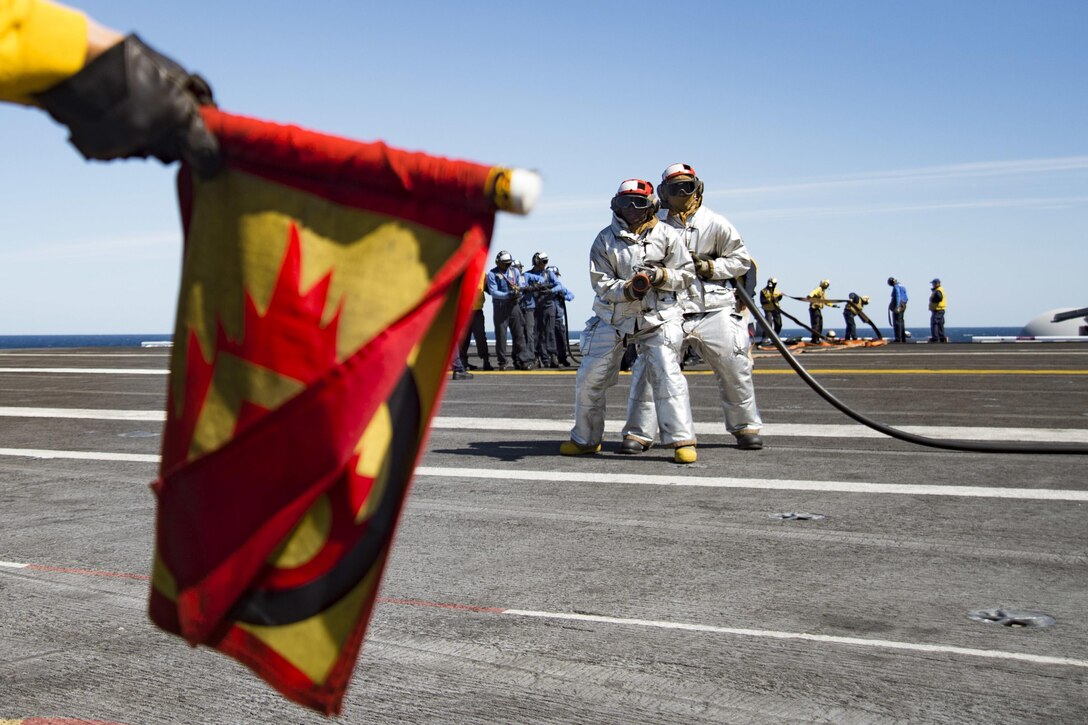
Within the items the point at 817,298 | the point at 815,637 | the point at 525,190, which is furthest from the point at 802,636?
the point at 817,298

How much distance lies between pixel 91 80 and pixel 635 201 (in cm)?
775

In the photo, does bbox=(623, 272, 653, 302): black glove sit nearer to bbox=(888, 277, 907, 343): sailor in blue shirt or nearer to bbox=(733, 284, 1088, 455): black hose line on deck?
bbox=(733, 284, 1088, 455): black hose line on deck

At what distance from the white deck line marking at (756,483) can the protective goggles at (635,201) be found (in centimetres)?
217

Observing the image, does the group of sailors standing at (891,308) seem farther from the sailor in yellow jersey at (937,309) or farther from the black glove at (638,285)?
the black glove at (638,285)

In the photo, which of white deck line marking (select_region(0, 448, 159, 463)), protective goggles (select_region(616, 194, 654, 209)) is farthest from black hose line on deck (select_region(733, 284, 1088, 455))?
white deck line marking (select_region(0, 448, 159, 463))

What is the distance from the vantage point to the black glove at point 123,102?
5.13 ft

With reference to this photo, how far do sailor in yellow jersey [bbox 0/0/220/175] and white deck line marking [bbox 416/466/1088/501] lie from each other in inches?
260

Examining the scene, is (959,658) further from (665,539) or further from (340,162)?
(340,162)

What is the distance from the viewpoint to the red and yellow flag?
174 centimetres

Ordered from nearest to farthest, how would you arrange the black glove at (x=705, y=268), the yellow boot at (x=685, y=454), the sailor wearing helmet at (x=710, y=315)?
the yellow boot at (x=685, y=454) < the black glove at (x=705, y=268) < the sailor wearing helmet at (x=710, y=315)

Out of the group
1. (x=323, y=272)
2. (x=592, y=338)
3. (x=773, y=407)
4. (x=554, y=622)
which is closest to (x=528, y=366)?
(x=773, y=407)

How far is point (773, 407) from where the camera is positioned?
13.4 metres

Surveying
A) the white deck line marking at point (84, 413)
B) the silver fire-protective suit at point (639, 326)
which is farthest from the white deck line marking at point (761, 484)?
the white deck line marking at point (84, 413)

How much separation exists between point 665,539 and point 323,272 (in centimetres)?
463
